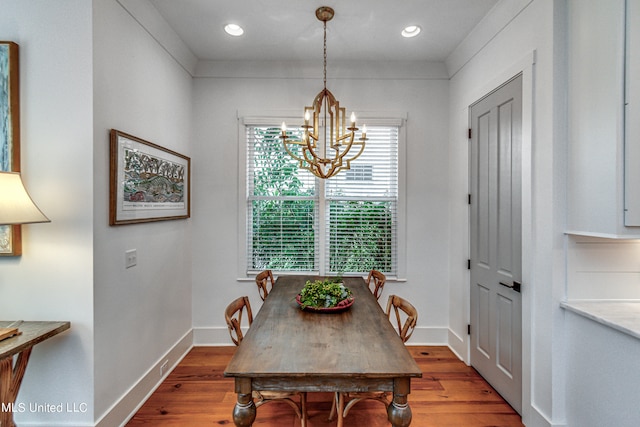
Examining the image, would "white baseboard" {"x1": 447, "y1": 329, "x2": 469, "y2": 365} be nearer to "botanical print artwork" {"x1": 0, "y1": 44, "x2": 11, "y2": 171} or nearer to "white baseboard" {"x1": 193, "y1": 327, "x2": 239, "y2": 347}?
"white baseboard" {"x1": 193, "y1": 327, "x2": 239, "y2": 347}

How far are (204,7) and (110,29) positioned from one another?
76 centimetres

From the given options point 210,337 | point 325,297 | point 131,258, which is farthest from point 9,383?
point 210,337

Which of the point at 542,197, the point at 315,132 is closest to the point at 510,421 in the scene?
the point at 542,197

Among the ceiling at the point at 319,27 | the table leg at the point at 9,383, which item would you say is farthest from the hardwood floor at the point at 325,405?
the ceiling at the point at 319,27

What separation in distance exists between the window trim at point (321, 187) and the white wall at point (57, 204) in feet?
5.43

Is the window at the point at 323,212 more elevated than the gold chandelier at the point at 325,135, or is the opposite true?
the gold chandelier at the point at 325,135

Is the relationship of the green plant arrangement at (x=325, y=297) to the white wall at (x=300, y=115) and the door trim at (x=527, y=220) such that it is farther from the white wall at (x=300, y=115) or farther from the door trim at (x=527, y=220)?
the white wall at (x=300, y=115)

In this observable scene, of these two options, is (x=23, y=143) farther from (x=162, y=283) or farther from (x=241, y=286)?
(x=241, y=286)

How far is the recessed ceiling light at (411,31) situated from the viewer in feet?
9.04

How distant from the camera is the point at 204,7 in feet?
8.14

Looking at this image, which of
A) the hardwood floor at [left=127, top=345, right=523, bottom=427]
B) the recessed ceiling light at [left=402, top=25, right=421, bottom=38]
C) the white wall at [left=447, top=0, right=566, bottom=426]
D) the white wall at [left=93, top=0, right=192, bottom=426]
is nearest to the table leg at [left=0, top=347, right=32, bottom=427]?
the white wall at [left=93, top=0, right=192, bottom=426]

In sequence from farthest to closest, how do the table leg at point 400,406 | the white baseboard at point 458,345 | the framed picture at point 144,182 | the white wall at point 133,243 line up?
the white baseboard at point 458,345
the framed picture at point 144,182
the white wall at point 133,243
the table leg at point 400,406

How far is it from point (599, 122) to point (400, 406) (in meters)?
1.75

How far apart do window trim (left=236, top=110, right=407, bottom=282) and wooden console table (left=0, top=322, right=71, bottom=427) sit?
1851 mm
